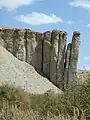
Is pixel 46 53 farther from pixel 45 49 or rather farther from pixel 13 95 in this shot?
pixel 13 95

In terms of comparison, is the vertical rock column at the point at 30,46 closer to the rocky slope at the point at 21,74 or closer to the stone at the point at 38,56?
the stone at the point at 38,56

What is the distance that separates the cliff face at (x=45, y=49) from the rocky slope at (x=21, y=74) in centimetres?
104

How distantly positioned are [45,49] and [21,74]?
15.1ft

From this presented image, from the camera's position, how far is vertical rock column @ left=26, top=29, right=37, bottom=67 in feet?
182

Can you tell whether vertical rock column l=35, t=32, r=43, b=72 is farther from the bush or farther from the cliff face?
the bush

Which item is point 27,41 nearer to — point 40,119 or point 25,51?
point 25,51

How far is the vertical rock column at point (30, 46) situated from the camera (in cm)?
5547

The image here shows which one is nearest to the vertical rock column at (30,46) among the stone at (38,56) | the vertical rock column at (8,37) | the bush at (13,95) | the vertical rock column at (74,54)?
the stone at (38,56)

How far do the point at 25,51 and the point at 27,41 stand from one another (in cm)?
130

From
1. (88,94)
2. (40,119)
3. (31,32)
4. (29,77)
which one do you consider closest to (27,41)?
(31,32)

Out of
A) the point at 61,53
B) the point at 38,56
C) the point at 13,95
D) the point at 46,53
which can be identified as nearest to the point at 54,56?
the point at 61,53

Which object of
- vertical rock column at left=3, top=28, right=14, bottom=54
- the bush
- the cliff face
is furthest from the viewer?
vertical rock column at left=3, top=28, right=14, bottom=54

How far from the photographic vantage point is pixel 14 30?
5522 cm

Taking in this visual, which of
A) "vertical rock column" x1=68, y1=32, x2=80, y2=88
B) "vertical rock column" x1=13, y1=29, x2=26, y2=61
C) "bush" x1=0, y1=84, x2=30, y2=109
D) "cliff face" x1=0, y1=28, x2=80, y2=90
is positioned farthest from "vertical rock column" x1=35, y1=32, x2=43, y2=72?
"bush" x1=0, y1=84, x2=30, y2=109
